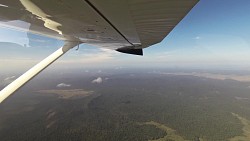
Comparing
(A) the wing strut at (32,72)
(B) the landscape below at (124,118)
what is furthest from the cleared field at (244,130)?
(A) the wing strut at (32,72)

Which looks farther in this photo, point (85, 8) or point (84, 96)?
point (84, 96)

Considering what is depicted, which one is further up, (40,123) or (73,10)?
(73,10)

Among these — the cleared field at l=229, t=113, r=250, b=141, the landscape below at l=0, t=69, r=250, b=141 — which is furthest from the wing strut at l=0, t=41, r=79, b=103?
the cleared field at l=229, t=113, r=250, b=141

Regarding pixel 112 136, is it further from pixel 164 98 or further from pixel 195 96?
pixel 195 96

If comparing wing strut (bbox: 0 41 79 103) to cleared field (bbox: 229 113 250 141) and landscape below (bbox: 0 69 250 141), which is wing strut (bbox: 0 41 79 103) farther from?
cleared field (bbox: 229 113 250 141)

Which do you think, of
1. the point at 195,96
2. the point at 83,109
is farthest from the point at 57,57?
the point at 195,96

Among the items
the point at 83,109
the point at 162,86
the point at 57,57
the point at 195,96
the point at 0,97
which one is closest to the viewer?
the point at 0,97

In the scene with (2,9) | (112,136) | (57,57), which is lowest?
(112,136)

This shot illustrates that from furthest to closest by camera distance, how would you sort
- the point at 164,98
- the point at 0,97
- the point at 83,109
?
the point at 164,98 < the point at 83,109 < the point at 0,97

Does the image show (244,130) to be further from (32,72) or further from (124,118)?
(32,72)
